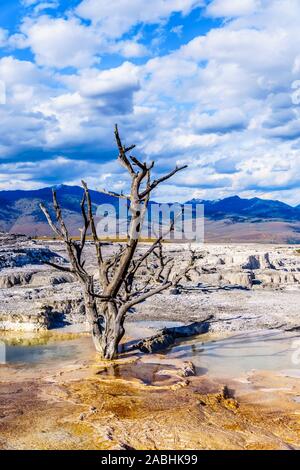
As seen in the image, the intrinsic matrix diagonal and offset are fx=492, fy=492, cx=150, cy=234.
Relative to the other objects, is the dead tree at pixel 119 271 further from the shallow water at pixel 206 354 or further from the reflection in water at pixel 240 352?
the reflection in water at pixel 240 352

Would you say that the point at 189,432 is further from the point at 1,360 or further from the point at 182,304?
the point at 182,304

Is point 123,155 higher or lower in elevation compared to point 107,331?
higher

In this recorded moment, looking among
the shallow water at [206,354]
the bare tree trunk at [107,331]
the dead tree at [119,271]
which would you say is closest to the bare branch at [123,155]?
the dead tree at [119,271]

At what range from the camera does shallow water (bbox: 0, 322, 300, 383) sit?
983 centimetres

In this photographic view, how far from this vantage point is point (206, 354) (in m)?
11.2

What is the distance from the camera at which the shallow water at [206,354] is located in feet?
32.2

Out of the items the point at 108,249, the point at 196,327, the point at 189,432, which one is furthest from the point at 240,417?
the point at 108,249

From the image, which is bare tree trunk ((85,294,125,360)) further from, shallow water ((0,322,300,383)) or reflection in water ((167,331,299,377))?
reflection in water ((167,331,299,377))


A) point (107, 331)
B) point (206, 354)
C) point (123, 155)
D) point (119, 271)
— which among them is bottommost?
point (206, 354)

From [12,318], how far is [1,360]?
12.6 ft

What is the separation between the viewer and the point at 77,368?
→ 31.4ft

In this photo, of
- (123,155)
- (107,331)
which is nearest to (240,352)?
(107,331)

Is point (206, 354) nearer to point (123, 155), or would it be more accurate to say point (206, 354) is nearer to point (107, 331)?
point (107, 331)

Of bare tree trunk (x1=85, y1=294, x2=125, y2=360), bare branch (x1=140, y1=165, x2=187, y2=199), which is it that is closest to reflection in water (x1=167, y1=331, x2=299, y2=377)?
bare tree trunk (x1=85, y1=294, x2=125, y2=360)
